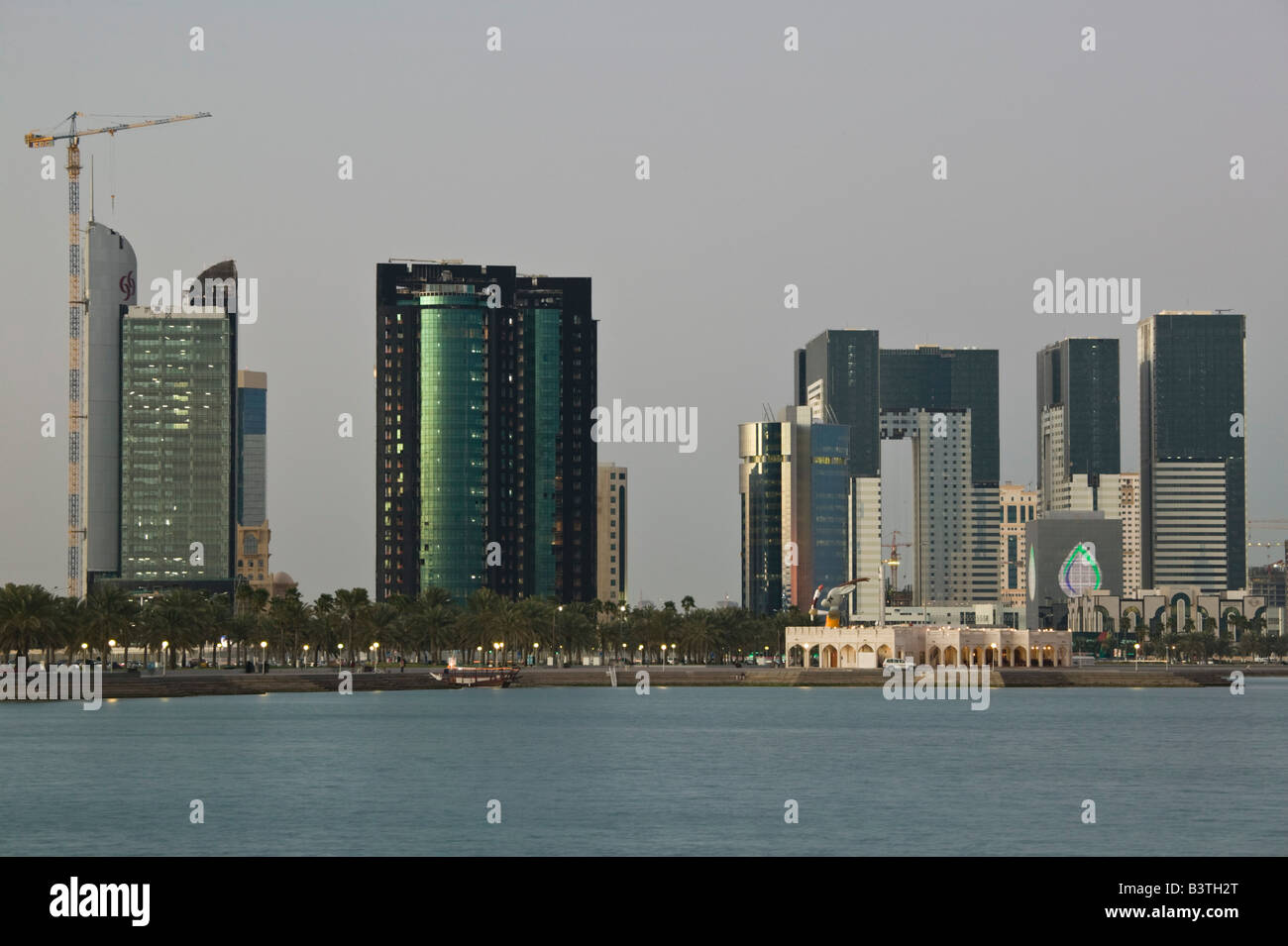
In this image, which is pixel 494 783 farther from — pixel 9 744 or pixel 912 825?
pixel 9 744

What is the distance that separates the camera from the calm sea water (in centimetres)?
7350

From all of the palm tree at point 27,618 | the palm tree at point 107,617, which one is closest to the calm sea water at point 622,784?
the palm tree at point 27,618

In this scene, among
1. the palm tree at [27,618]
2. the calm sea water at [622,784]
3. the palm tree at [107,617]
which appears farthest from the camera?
the palm tree at [107,617]

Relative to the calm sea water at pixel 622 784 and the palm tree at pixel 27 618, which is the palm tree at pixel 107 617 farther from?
the calm sea water at pixel 622 784

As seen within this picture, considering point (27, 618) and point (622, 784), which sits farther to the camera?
point (27, 618)

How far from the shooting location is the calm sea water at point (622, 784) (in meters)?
73.5

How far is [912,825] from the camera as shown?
7919cm

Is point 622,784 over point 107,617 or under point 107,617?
under

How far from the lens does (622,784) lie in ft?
320

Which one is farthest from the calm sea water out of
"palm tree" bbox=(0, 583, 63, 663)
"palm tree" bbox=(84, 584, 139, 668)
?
"palm tree" bbox=(84, 584, 139, 668)

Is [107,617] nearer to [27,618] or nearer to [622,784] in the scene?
[27,618]

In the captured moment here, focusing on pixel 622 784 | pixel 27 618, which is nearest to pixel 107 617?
pixel 27 618
